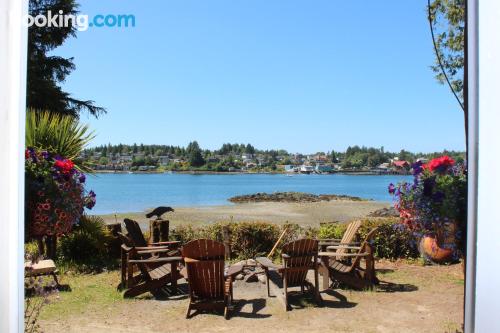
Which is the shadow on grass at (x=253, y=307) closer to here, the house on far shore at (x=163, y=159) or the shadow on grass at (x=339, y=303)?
the shadow on grass at (x=339, y=303)

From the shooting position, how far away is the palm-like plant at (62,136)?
15.2 feet

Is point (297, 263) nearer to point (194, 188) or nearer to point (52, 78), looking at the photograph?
point (52, 78)

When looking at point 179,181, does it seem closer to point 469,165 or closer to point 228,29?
point 228,29

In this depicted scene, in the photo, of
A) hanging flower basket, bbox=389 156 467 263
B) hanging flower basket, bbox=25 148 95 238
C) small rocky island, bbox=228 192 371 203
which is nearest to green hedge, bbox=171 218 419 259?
hanging flower basket, bbox=25 148 95 238

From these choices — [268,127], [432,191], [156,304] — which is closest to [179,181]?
[268,127]

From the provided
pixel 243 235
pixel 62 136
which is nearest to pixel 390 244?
pixel 243 235

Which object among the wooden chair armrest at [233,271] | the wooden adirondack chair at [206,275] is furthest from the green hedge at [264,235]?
the wooden adirondack chair at [206,275]

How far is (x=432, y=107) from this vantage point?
445 cm

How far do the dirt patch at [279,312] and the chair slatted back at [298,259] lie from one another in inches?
9.8

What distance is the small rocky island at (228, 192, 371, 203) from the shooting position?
73.3 ft

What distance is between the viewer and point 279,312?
170 inches

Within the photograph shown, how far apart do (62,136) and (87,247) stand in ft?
6.78
